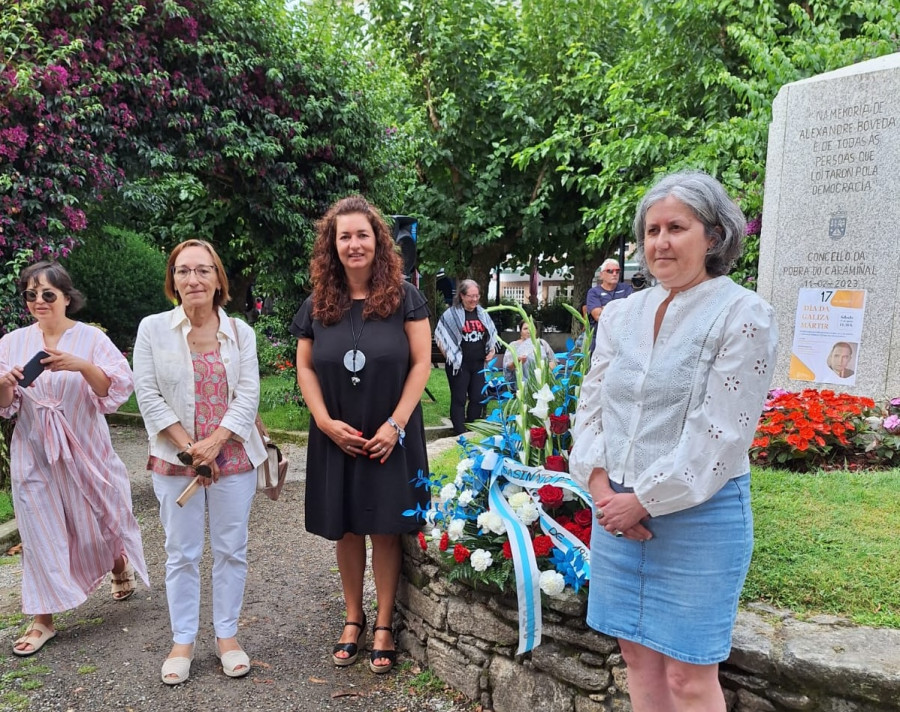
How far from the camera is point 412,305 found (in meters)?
3.03

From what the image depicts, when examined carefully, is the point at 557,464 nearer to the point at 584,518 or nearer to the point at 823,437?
the point at 584,518

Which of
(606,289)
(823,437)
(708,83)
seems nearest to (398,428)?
(823,437)

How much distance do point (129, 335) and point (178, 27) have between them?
27.5 feet

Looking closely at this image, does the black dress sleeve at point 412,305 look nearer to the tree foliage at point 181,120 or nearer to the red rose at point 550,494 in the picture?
the red rose at point 550,494

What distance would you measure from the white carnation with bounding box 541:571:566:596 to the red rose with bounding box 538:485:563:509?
0.98ft

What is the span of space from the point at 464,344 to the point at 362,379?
457cm

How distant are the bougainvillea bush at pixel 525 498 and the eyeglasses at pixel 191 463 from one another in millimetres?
920

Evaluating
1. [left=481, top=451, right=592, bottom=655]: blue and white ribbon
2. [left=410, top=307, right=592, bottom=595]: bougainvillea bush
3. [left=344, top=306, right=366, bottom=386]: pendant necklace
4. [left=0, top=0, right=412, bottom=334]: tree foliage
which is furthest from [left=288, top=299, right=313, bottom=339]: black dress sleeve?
[left=0, top=0, right=412, bottom=334]: tree foliage

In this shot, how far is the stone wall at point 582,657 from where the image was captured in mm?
2078

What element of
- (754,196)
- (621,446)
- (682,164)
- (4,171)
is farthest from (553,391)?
(682,164)

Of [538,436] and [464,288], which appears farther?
[464,288]

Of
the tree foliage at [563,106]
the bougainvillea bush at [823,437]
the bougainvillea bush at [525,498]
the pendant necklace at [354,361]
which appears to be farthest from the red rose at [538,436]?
the tree foliage at [563,106]

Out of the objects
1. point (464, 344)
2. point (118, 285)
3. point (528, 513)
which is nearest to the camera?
point (528, 513)

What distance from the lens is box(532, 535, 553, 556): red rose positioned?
2580mm
